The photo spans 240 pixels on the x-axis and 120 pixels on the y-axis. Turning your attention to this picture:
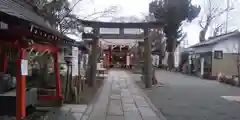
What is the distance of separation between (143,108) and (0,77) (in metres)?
4.34

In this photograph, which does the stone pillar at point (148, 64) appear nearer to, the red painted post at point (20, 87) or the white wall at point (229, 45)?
the red painted post at point (20, 87)

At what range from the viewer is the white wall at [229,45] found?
2448 centimetres

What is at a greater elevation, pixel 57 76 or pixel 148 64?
pixel 148 64

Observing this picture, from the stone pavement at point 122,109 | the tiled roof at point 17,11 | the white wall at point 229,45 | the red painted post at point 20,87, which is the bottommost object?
the stone pavement at point 122,109

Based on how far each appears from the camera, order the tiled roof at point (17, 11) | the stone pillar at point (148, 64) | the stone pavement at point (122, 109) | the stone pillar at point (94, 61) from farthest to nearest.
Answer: the stone pillar at point (148, 64)
the stone pillar at point (94, 61)
the stone pavement at point (122, 109)
the tiled roof at point (17, 11)

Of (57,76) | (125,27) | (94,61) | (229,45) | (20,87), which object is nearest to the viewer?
(20,87)

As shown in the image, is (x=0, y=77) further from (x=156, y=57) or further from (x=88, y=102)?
(x=156, y=57)

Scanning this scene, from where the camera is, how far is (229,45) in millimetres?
24734

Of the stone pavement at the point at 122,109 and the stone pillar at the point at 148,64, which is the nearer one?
the stone pavement at the point at 122,109

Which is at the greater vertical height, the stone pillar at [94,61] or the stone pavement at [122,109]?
the stone pillar at [94,61]

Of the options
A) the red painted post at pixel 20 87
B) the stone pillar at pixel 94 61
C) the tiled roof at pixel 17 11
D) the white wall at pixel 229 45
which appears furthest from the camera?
the white wall at pixel 229 45

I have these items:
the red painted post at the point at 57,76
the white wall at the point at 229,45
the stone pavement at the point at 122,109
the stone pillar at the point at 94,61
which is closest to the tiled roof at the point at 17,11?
the red painted post at the point at 57,76

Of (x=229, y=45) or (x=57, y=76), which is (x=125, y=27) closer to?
(x=57, y=76)

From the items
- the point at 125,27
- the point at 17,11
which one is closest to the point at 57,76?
the point at 17,11
